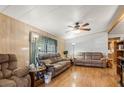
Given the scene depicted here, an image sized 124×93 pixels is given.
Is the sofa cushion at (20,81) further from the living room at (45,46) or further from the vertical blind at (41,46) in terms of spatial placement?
the vertical blind at (41,46)

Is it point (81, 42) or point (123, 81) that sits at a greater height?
point (81, 42)

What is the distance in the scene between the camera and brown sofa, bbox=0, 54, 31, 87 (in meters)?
3.16

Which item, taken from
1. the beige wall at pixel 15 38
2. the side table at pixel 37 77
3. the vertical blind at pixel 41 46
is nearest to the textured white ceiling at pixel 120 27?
the vertical blind at pixel 41 46

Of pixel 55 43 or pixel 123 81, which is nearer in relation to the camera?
pixel 123 81

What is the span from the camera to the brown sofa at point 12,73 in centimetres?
316

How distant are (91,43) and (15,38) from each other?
20.8 feet

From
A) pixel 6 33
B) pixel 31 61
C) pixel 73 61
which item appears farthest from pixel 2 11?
pixel 73 61

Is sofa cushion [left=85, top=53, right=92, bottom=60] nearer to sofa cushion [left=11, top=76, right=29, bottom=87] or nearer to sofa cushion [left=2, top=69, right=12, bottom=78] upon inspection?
sofa cushion [left=11, top=76, right=29, bottom=87]

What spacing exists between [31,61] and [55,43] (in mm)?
3150

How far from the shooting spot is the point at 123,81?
4.25m

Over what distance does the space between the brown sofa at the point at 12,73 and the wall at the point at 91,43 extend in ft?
21.2

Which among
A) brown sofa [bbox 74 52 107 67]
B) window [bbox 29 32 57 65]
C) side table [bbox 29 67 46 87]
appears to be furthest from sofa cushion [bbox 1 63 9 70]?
brown sofa [bbox 74 52 107 67]

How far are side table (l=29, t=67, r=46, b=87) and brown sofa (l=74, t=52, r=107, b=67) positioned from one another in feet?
15.8
